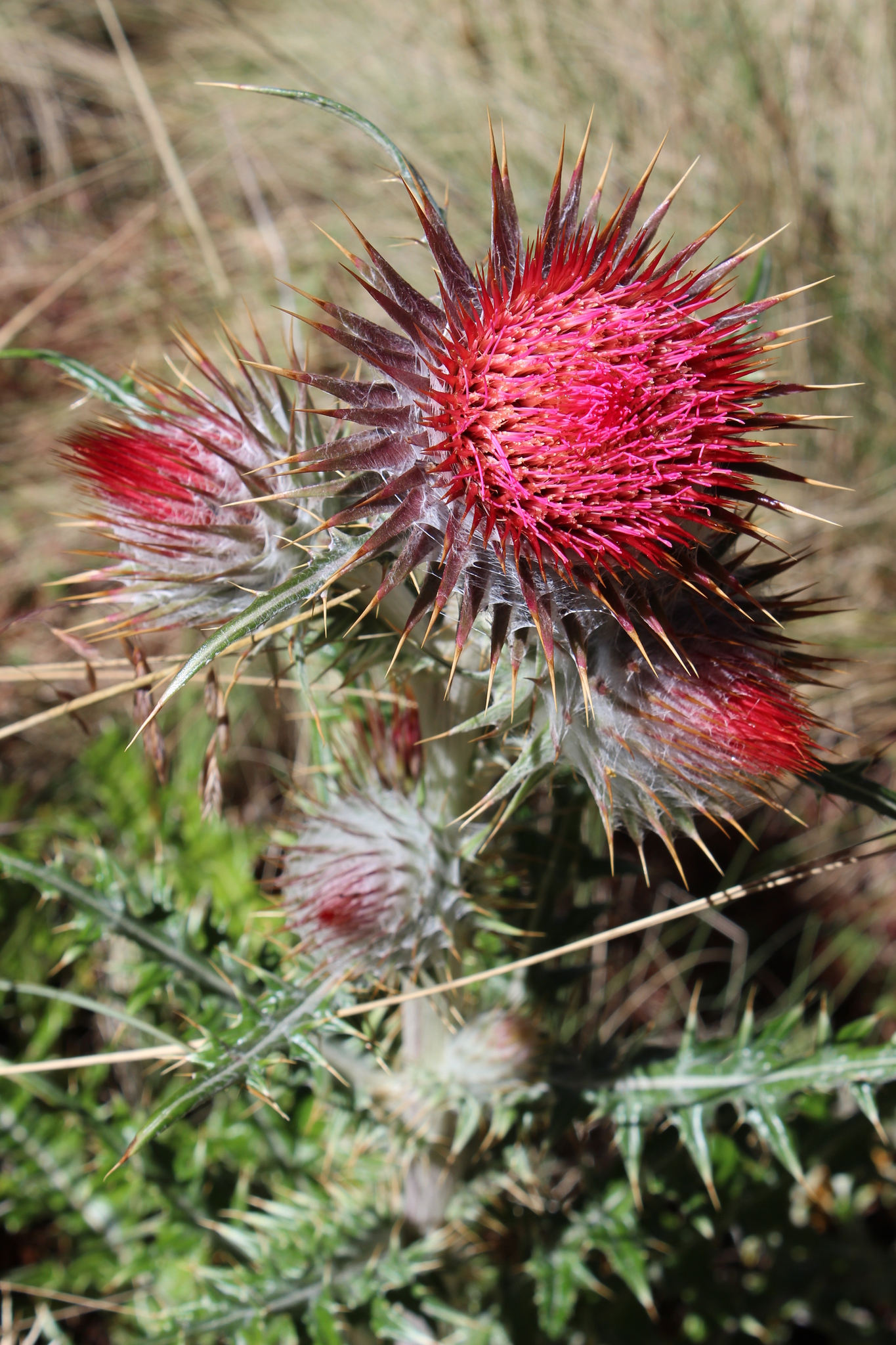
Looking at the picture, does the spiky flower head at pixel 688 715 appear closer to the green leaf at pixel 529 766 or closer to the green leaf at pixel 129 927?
the green leaf at pixel 529 766

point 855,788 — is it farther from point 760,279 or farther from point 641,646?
point 760,279

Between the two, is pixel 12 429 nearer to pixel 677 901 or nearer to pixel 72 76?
pixel 72 76

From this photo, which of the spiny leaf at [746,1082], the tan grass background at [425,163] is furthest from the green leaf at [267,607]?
the tan grass background at [425,163]

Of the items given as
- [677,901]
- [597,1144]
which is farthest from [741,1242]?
[677,901]

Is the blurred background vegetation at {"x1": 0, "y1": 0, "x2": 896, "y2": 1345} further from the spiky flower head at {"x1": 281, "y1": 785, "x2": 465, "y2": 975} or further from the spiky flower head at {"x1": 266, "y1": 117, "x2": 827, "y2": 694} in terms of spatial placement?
the spiky flower head at {"x1": 266, "y1": 117, "x2": 827, "y2": 694}

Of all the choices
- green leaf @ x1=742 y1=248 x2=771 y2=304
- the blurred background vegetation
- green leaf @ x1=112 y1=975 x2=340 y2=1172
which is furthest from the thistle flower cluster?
green leaf @ x1=112 y1=975 x2=340 y2=1172

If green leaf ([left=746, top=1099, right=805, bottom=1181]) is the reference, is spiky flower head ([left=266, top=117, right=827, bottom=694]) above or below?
above

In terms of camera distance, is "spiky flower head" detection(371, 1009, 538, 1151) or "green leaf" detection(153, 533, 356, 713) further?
"spiky flower head" detection(371, 1009, 538, 1151)
